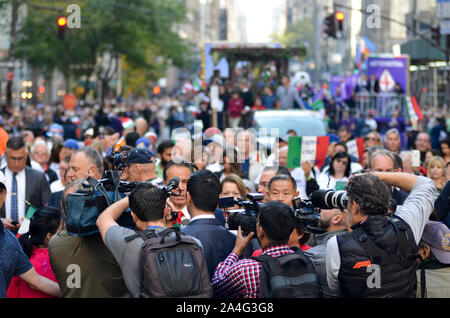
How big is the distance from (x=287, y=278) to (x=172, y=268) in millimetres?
704

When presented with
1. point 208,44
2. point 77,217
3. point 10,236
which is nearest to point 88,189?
point 77,217

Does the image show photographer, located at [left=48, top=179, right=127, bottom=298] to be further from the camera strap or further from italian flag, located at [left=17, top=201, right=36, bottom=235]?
the camera strap

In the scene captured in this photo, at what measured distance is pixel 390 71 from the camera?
27375 millimetres

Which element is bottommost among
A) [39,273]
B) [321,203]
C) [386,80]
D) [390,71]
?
[39,273]

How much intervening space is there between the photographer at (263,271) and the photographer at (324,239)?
0.24m

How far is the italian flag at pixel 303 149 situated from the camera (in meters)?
10.2

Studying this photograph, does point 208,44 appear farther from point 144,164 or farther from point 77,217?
point 77,217

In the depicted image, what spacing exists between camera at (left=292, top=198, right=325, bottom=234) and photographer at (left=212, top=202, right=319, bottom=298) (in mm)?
199

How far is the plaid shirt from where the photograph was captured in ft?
16.4

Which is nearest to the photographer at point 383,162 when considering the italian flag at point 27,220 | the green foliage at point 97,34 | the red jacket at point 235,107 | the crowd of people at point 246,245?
the crowd of people at point 246,245

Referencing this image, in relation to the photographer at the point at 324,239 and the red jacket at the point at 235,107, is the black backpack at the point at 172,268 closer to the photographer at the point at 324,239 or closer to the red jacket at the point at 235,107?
the photographer at the point at 324,239

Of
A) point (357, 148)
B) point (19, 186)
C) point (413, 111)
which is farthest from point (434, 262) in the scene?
point (413, 111)

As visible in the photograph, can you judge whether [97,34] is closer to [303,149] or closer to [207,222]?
[303,149]

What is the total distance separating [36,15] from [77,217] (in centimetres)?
3900
